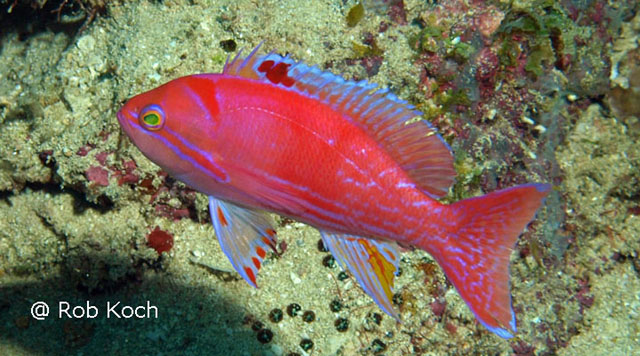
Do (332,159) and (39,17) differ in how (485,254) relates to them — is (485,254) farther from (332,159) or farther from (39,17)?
(39,17)

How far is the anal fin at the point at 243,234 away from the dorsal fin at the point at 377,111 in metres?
0.73

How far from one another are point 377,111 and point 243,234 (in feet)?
3.19

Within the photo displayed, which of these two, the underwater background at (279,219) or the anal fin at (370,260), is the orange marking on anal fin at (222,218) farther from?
the underwater background at (279,219)

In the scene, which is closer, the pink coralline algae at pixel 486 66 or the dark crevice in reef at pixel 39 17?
the pink coralline algae at pixel 486 66

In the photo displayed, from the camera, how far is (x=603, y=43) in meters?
4.88

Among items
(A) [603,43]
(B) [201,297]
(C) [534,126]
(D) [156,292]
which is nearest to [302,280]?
(B) [201,297]

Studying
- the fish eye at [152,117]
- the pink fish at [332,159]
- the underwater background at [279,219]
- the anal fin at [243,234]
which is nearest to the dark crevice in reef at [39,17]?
the underwater background at [279,219]

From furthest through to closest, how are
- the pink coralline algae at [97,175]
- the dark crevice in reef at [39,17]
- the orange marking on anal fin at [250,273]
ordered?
the dark crevice in reef at [39,17] → the pink coralline algae at [97,175] → the orange marking on anal fin at [250,273]

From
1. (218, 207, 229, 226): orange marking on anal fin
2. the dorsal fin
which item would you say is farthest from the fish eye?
(218, 207, 229, 226): orange marking on anal fin

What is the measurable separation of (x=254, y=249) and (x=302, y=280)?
1795 mm

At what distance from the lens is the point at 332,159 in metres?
1.92

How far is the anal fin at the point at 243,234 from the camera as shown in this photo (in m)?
2.14

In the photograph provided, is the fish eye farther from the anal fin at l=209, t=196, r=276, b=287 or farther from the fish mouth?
the anal fin at l=209, t=196, r=276, b=287

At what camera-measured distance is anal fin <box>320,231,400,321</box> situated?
2.15m
